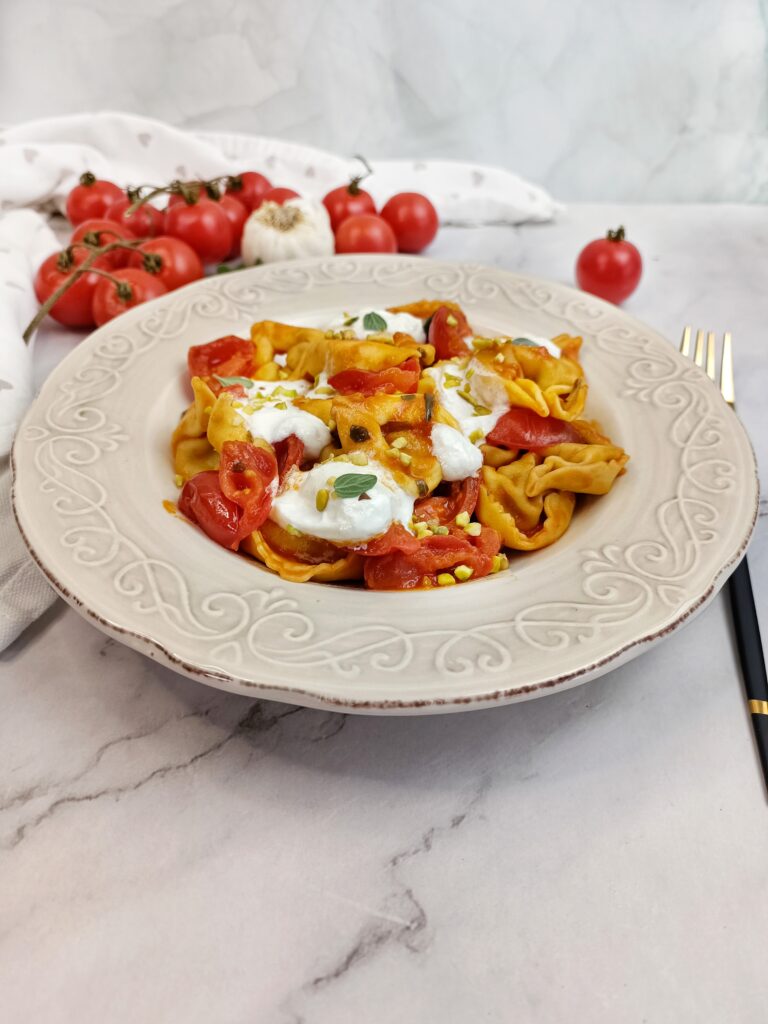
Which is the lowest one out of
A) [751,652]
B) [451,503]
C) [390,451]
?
[751,652]

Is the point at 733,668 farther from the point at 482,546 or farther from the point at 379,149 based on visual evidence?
the point at 379,149

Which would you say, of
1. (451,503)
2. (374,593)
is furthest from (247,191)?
(374,593)

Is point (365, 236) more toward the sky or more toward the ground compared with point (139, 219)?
more toward the ground

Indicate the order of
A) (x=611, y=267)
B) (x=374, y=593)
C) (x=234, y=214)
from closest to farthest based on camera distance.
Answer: (x=374, y=593) → (x=611, y=267) → (x=234, y=214)

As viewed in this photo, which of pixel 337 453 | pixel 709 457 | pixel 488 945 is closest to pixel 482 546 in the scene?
pixel 337 453

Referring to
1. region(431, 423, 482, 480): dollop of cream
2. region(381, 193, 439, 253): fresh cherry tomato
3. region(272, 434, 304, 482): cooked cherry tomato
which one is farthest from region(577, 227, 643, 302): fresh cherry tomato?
region(272, 434, 304, 482): cooked cherry tomato

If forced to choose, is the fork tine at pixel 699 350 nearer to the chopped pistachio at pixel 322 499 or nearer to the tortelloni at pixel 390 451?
the tortelloni at pixel 390 451

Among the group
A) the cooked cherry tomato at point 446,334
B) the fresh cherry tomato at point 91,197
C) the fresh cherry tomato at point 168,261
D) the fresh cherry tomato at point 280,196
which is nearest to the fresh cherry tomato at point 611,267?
the cooked cherry tomato at point 446,334

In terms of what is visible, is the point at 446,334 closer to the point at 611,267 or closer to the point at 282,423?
the point at 282,423
